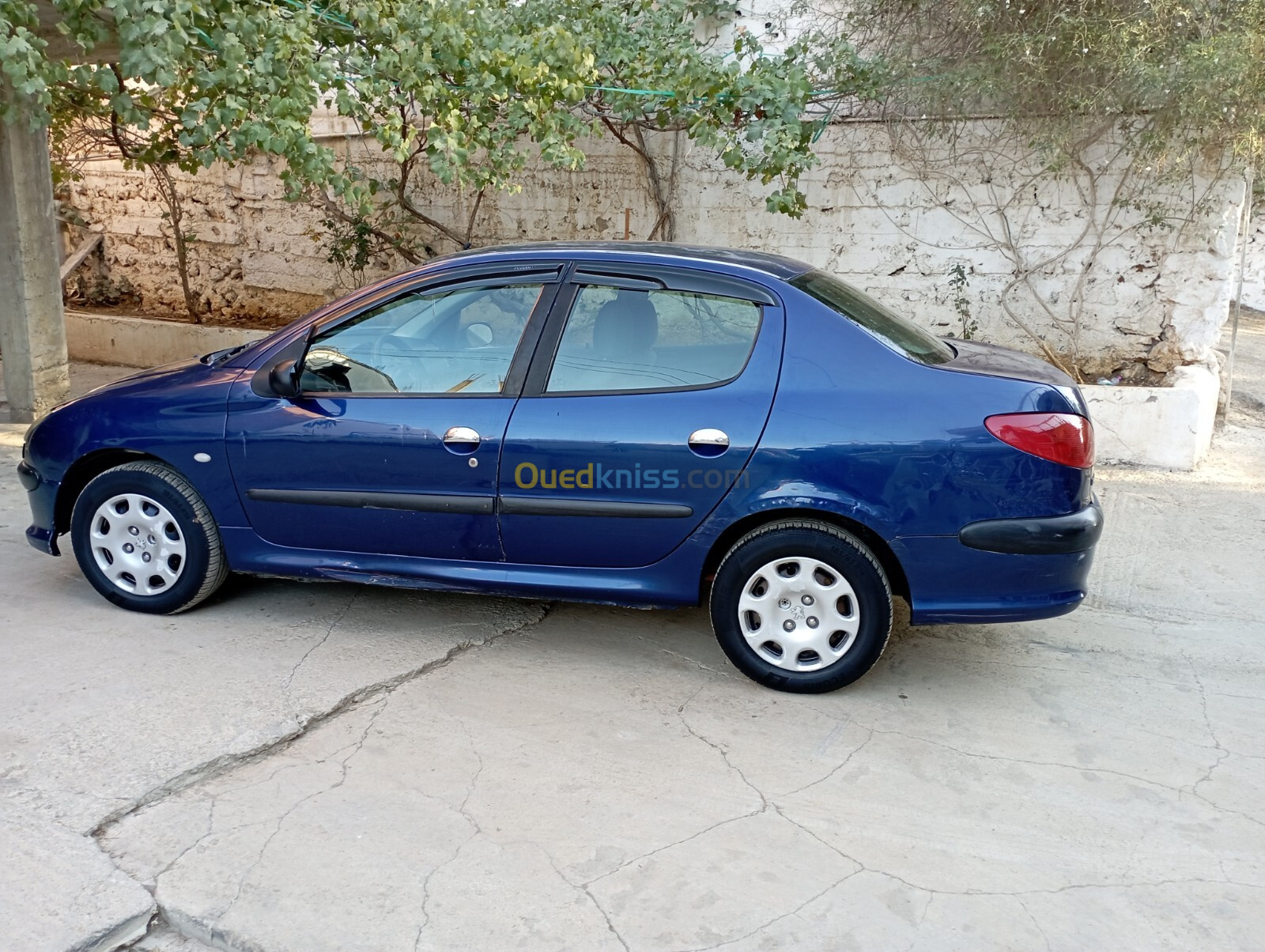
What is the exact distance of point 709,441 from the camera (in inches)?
160

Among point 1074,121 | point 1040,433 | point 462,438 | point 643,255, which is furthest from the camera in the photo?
point 1074,121

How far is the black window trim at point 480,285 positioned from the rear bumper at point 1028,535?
1.76 m

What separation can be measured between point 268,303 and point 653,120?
4820 mm

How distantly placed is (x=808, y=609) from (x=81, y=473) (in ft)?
10.4

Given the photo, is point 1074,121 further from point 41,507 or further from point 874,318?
point 41,507

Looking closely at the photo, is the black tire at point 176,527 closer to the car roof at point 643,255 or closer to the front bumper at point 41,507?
the front bumper at point 41,507

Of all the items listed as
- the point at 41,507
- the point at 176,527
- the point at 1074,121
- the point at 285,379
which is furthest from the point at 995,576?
the point at 1074,121

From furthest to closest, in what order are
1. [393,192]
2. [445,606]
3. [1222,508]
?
1. [393,192]
2. [1222,508]
3. [445,606]

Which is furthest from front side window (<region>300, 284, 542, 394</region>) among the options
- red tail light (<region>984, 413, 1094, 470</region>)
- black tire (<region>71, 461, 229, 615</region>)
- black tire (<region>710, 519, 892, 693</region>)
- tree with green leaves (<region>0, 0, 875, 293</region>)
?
red tail light (<region>984, 413, 1094, 470</region>)

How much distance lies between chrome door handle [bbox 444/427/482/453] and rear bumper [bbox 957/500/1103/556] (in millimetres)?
1824

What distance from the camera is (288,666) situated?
4.34 meters

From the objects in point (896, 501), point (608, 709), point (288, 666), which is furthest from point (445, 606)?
point (896, 501)

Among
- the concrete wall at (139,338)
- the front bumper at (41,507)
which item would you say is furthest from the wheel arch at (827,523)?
the concrete wall at (139,338)

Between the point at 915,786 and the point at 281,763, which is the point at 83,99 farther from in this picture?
the point at 915,786
